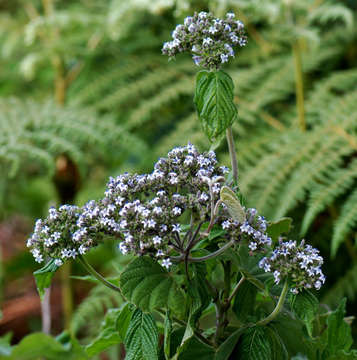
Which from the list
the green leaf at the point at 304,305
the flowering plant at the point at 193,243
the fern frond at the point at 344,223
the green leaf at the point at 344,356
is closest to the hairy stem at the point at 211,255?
the flowering plant at the point at 193,243

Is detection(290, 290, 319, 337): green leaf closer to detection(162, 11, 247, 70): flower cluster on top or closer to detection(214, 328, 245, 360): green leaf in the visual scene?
detection(214, 328, 245, 360): green leaf

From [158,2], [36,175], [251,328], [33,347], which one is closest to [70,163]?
[36,175]

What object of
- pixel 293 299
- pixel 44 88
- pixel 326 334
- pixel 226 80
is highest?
pixel 44 88

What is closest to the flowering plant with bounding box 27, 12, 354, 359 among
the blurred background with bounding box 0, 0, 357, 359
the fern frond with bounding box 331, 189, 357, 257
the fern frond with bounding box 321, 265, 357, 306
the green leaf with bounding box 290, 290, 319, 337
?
the green leaf with bounding box 290, 290, 319, 337

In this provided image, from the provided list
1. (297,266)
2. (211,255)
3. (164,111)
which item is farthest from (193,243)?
(164,111)

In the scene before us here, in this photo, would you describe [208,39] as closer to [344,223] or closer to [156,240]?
[156,240]

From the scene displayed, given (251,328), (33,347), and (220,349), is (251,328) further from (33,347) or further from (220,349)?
(33,347)
